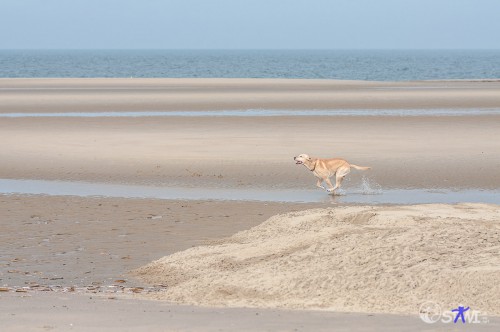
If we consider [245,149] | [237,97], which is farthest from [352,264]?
[237,97]

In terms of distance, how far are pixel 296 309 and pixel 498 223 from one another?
3.80 metres

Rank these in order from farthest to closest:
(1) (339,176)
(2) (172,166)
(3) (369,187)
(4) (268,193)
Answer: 1. (2) (172,166)
2. (3) (369,187)
3. (4) (268,193)
4. (1) (339,176)

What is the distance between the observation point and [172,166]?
22.1m

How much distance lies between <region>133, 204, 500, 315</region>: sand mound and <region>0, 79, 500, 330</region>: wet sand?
71 cm

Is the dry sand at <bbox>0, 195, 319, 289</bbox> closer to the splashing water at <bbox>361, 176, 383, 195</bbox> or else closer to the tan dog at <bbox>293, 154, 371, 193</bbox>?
the tan dog at <bbox>293, 154, 371, 193</bbox>

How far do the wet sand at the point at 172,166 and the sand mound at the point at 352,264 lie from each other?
2.32 feet

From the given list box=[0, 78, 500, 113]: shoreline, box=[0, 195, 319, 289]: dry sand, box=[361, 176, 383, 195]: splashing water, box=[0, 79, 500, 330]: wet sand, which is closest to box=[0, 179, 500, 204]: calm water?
box=[361, 176, 383, 195]: splashing water

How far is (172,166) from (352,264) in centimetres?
1251

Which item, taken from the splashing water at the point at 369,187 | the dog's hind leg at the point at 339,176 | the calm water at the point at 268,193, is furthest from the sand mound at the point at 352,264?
the splashing water at the point at 369,187

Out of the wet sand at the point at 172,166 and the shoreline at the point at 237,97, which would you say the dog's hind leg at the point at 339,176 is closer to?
the wet sand at the point at 172,166

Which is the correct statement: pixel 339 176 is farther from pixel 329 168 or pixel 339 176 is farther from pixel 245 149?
pixel 245 149

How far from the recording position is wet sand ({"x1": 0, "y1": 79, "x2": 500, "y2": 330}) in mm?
11531

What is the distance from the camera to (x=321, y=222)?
40.2 ft

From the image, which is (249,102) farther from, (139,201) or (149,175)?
(139,201)
